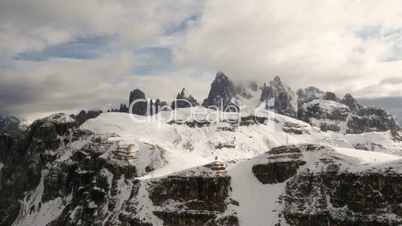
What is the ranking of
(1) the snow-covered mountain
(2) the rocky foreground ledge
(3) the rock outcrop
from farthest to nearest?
(1) the snow-covered mountain < (2) the rocky foreground ledge < (3) the rock outcrop

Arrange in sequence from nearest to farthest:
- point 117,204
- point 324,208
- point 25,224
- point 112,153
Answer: point 324,208
point 117,204
point 112,153
point 25,224

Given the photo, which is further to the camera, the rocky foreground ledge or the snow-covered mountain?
the snow-covered mountain

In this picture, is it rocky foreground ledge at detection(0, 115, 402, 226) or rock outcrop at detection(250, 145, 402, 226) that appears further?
rocky foreground ledge at detection(0, 115, 402, 226)

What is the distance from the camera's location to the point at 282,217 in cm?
9406

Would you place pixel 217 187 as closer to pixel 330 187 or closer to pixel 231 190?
pixel 231 190

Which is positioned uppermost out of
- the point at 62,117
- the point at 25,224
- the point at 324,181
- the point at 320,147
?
the point at 62,117

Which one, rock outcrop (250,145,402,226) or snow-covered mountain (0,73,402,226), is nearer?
rock outcrop (250,145,402,226)

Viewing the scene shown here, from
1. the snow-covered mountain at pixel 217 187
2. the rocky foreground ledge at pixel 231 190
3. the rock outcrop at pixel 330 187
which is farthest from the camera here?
the snow-covered mountain at pixel 217 187

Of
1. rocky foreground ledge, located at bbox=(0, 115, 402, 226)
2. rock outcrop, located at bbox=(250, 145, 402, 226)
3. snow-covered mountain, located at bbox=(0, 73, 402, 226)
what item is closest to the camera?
rock outcrop, located at bbox=(250, 145, 402, 226)

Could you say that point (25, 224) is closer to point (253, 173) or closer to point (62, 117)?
point (62, 117)

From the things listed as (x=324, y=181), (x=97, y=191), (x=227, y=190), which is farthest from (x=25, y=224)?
(x=324, y=181)

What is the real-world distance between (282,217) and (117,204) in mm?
50378

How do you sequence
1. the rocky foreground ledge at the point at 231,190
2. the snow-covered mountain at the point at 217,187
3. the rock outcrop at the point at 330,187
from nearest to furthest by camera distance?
the rock outcrop at the point at 330,187 → the rocky foreground ledge at the point at 231,190 → the snow-covered mountain at the point at 217,187

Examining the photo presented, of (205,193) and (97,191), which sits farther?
(97,191)
